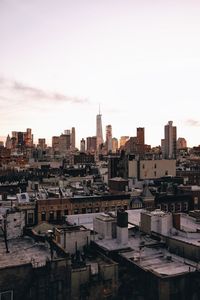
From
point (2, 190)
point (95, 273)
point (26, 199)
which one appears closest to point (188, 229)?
point (95, 273)

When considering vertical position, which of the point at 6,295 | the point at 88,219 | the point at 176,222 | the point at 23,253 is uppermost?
the point at 176,222

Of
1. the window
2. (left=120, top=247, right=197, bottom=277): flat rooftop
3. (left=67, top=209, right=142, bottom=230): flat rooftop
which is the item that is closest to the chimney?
(left=120, top=247, right=197, bottom=277): flat rooftop

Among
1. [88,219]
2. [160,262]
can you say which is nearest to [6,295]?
[160,262]

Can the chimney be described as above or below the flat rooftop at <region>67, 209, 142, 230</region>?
above

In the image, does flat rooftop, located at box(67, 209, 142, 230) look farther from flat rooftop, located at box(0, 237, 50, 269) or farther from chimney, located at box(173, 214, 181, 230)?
flat rooftop, located at box(0, 237, 50, 269)

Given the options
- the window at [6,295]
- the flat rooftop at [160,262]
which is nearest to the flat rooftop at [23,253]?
the window at [6,295]

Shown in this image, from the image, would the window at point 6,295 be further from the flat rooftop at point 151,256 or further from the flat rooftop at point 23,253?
the flat rooftop at point 151,256

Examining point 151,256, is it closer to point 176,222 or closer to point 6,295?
point 176,222

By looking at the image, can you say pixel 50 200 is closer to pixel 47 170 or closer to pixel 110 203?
pixel 110 203
